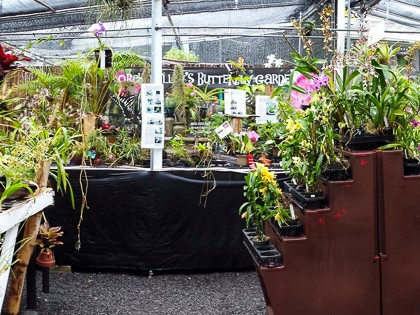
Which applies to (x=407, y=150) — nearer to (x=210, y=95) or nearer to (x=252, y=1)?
(x=210, y=95)

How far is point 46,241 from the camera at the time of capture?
292 centimetres

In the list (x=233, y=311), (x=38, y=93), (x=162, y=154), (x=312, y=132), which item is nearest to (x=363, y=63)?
(x=312, y=132)

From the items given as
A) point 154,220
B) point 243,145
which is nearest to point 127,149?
point 154,220

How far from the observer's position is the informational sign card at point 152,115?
343cm

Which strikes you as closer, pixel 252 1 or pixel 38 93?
pixel 38 93

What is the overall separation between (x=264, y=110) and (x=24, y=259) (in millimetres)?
2144

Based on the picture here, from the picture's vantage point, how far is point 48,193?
2.49 m

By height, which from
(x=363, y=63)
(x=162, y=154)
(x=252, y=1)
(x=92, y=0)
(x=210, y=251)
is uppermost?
(x=252, y=1)

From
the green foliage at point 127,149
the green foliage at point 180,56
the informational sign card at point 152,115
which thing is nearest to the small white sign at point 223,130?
the informational sign card at point 152,115

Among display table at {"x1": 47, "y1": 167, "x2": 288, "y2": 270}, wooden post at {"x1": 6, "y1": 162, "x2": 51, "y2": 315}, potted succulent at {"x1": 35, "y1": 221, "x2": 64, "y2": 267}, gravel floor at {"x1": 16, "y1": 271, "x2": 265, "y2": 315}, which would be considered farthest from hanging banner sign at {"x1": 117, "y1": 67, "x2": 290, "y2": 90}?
wooden post at {"x1": 6, "y1": 162, "x2": 51, "y2": 315}

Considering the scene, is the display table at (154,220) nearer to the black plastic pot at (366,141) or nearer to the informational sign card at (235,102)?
the informational sign card at (235,102)

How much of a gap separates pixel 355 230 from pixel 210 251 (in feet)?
4.78

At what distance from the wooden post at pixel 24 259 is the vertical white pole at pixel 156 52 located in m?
1.06

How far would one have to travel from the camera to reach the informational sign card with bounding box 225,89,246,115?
3.84m
